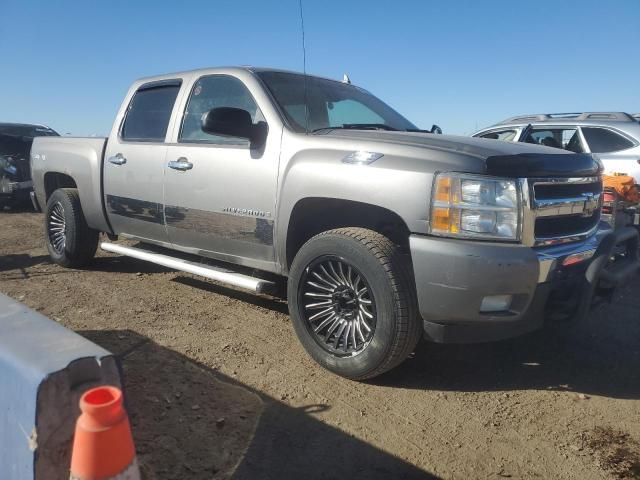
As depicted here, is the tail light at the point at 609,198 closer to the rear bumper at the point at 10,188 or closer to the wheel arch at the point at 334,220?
the wheel arch at the point at 334,220

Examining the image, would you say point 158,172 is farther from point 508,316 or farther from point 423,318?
point 508,316

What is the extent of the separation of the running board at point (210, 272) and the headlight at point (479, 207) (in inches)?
55.9

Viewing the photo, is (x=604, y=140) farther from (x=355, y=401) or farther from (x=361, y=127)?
(x=355, y=401)

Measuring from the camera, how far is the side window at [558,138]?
7.57 meters

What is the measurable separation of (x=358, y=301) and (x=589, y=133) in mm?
5924

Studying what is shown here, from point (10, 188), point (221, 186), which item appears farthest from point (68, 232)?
point (10, 188)

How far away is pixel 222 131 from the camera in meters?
3.45

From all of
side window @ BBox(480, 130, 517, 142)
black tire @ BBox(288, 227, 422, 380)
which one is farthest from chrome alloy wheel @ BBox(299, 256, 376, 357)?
side window @ BBox(480, 130, 517, 142)

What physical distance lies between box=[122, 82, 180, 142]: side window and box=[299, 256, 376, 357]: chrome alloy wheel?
205cm

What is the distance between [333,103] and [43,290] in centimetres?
318

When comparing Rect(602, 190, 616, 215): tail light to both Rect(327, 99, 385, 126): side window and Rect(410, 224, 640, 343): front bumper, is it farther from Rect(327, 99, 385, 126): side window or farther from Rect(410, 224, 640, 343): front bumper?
Rect(327, 99, 385, 126): side window

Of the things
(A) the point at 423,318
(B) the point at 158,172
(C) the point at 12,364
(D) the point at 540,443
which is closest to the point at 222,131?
(B) the point at 158,172

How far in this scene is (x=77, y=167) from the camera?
5238 millimetres

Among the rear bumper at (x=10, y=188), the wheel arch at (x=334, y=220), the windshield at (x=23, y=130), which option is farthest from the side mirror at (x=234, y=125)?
the windshield at (x=23, y=130)
